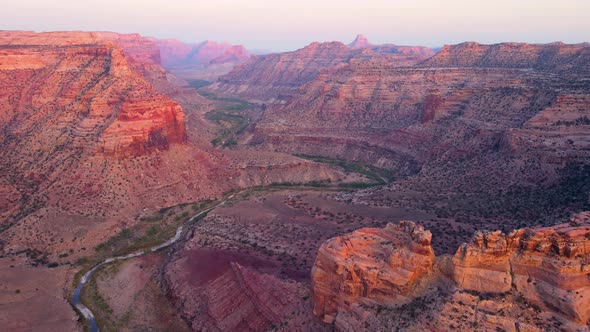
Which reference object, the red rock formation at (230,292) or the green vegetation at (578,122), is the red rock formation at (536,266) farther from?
the green vegetation at (578,122)

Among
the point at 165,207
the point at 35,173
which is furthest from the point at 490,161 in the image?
the point at 35,173

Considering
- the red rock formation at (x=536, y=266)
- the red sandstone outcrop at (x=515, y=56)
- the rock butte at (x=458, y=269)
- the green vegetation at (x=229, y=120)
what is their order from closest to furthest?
1. the red rock formation at (x=536, y=266)
2. the rock butte at (x=458, y=269)
3. the red sandstone outcrop at (x=515, y=56)
4. the green vegetation at (x=229, y=120)

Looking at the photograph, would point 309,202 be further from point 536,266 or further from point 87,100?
point 87,100

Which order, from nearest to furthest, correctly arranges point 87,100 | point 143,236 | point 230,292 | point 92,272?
point 230,292
point 92,272
point 143,236
point 87,100

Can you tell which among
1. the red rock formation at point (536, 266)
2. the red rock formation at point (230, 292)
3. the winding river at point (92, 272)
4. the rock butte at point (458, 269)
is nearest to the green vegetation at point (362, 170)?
the winding river at point (92, 272)

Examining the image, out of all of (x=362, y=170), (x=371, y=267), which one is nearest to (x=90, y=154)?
(x=362, y=170)

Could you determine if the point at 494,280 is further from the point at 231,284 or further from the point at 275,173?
the point at 275,173
